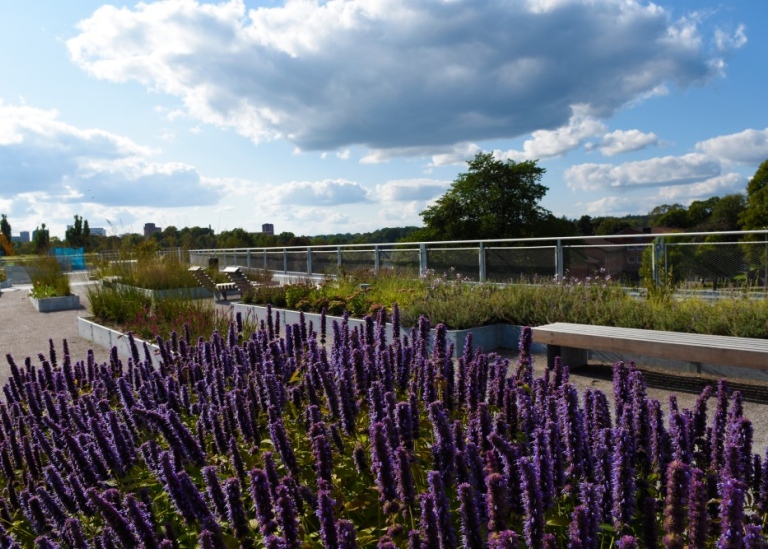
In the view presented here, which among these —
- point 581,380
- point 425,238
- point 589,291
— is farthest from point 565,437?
point 425,238

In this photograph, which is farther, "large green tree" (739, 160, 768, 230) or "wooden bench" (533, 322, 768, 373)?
"large green tree" (739, 160, 768, 230)

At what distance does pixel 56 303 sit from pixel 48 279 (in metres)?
2.04

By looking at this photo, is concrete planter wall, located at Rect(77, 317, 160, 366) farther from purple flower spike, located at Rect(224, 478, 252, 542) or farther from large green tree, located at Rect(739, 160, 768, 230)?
large green tree, located at Rect(739, 160, 768, 230)

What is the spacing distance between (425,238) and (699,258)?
33081 mm

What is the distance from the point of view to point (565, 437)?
2.46 metres

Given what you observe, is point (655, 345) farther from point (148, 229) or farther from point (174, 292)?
point (148, 229)

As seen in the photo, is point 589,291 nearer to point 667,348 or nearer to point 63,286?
point 667,348

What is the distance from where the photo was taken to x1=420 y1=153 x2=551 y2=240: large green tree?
4450 cm

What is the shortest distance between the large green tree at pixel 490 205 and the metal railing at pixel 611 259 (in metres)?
26.7

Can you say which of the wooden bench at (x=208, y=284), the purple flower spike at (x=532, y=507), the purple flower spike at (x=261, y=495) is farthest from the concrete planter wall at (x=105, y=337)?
the purple flower spike at (x=532, y=507)

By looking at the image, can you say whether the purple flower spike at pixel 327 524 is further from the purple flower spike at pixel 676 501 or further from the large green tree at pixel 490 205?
→ the large green tree at pixel 490 205

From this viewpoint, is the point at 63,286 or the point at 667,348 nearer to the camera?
the point at 667,348

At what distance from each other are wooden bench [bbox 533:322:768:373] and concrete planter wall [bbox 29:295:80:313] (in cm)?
1570

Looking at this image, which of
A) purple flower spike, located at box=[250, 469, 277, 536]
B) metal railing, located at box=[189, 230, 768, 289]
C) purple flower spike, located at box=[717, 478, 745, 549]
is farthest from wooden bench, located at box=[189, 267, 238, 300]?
purple flower spike, located at box=[717, 478, 745, 549]
